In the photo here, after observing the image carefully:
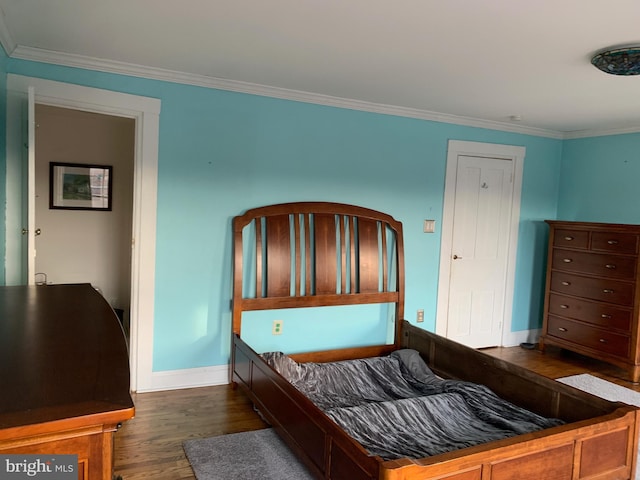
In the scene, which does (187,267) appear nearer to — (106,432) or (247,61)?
(247,61)

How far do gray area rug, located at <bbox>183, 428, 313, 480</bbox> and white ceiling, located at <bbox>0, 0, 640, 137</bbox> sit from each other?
7.30ft

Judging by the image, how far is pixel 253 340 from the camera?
12.4ft

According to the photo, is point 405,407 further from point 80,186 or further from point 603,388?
point 80,186

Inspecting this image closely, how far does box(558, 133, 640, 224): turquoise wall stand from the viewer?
454 centimetres

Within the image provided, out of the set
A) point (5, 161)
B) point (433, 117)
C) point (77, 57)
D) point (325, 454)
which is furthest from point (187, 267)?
point (433, 117)

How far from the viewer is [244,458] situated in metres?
2.62

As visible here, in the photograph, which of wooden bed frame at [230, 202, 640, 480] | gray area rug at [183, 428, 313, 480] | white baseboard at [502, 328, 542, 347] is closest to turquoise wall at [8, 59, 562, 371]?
wooden bed frame at [230, 202, 640, 480]

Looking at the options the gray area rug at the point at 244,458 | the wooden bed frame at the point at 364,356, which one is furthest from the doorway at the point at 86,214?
the gray area rug at the point at 244,458

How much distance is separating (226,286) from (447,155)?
231 centimetres

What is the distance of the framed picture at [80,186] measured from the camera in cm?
468

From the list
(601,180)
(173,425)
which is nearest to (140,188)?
(173,425)

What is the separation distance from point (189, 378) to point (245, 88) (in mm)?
2165

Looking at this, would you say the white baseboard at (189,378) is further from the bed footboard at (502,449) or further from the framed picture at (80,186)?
the framed picture at (80,186)

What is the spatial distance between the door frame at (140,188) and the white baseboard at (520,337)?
347 cm
